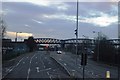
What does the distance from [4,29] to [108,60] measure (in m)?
28.1

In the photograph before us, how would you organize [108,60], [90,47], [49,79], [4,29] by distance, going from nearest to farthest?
[49,79] → [108,60] → [4,29] → [90,47]

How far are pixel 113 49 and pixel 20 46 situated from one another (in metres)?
45.3

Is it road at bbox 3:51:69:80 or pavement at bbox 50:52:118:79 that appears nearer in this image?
road at bbox 3:51:69:80

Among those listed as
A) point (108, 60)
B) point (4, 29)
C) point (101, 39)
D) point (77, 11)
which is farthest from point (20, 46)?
point (77, 11)

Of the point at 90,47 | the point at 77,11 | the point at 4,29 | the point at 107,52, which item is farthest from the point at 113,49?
the point at 90,47

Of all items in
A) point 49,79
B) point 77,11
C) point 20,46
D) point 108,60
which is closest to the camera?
point 49,79

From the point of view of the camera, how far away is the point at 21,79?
1401 inches

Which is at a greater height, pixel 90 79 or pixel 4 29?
pixel 4 29

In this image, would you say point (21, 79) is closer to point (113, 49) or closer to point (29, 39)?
point (113, 49)

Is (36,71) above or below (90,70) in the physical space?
above

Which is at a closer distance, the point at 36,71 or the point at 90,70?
the point at 36,71

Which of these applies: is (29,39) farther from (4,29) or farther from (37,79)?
(37,79)

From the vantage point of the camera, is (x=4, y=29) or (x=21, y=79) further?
(x=4, y=29)

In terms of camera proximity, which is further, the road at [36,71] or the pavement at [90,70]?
the pavement at [90,70]
